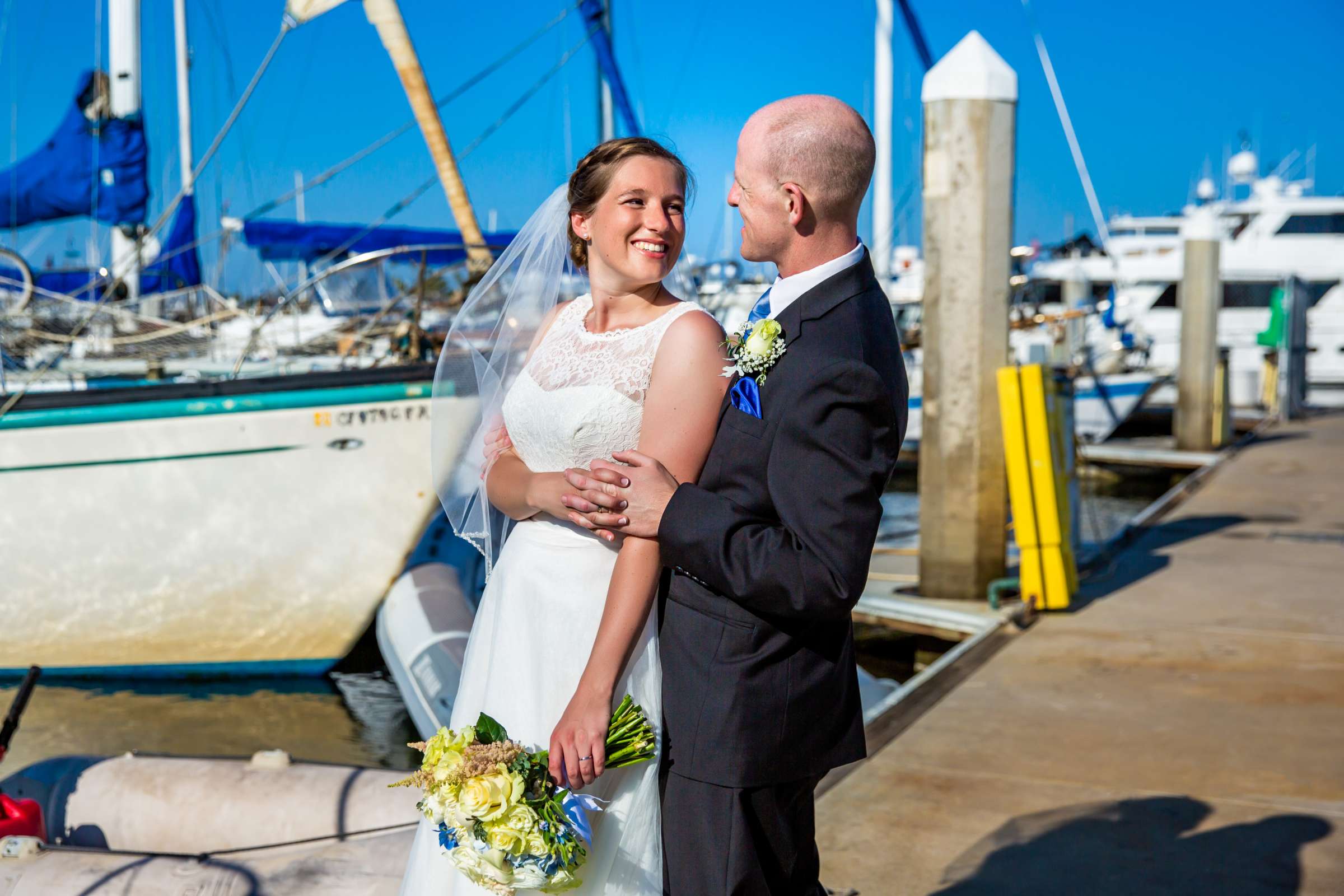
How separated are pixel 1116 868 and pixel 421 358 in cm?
563

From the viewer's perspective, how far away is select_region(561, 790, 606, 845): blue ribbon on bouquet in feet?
6.03

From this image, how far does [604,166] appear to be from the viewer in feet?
6.86

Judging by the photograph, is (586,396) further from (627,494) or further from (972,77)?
(972,77)

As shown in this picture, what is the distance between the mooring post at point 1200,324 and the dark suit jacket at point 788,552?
13777 mm

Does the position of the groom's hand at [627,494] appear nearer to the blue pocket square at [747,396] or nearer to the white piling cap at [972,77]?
the blue pocket square at [747,396]

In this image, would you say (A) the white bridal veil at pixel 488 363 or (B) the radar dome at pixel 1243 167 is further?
(B) the radar dome at pixel 1243 167

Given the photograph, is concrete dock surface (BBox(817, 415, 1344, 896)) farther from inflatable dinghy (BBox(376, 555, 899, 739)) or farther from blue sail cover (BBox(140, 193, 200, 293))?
blue sail cover (BBox(140, 193, 200, 293))

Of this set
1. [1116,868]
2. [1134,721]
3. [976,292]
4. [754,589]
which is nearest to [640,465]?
[754,589]

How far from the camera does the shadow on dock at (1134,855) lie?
10.6 ft

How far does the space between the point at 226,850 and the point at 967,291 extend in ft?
14.6

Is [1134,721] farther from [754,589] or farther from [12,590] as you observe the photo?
[12,590]

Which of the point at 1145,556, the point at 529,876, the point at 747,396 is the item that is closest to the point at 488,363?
the point at 747,396

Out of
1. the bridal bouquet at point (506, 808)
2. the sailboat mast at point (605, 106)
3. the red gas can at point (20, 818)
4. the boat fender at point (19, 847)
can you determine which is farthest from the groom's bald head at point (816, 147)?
the sailboat mast at point (605, 106)

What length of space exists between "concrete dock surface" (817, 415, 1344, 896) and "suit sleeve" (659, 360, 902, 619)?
183 centimetres
